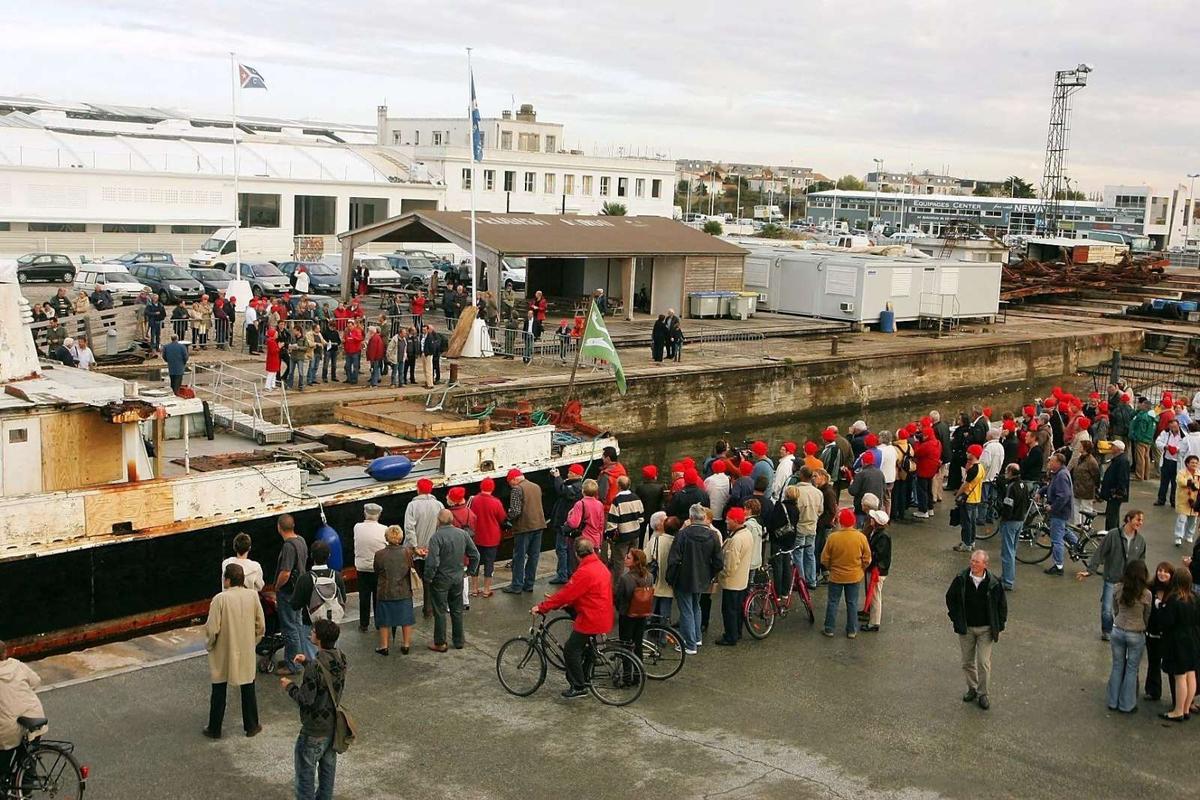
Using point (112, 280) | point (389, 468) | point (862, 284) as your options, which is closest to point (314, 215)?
point (112, 280)

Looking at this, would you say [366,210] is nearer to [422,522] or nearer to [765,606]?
[422,522]

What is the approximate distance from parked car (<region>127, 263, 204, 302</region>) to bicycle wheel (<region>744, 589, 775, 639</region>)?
28059 millimetres

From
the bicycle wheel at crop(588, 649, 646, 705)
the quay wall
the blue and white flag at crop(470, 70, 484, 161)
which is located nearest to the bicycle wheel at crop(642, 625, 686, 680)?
the bicycle wheel at crop(588, 649, 646, 705)

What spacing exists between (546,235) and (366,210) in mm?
26204

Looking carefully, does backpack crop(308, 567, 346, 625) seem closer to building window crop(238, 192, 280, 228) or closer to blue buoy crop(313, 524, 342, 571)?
blue buoy crop(313, 524, 342, 571)

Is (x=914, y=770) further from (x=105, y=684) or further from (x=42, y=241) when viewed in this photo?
(x=42, y=241)

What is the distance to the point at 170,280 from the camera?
3700 cm

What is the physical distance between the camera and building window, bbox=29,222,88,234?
49.8 meters

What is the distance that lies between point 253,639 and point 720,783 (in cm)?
383

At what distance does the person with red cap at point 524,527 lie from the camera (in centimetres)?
1365

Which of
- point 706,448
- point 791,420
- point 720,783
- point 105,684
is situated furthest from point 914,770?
point 791,420

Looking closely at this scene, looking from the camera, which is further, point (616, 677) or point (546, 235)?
point (546, 235)

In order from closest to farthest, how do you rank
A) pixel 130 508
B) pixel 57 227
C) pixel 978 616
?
pixel 978 616, pixel 130 508, pixel 57 227

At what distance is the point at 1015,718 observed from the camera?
34.7 ft
